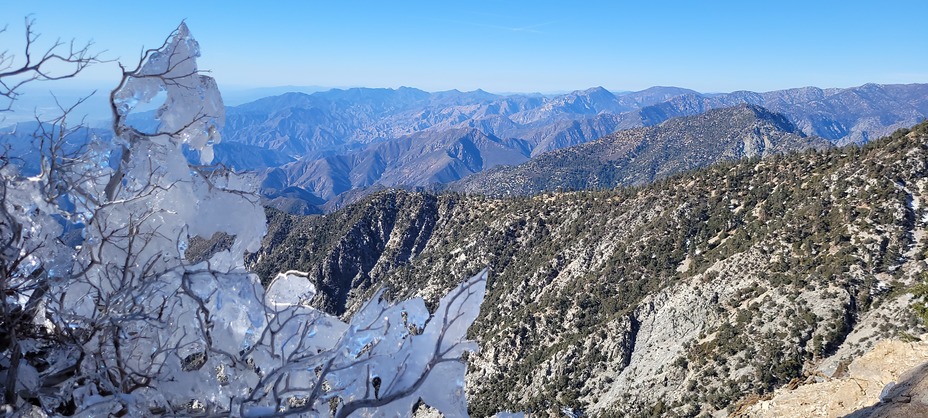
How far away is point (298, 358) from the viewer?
182 inches

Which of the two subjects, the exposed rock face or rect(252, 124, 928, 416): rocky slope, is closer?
the exposed rock face

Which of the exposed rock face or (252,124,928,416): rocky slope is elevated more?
the exposed rock face

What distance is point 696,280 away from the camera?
40.4m

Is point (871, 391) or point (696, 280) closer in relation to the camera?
point (871, 391)

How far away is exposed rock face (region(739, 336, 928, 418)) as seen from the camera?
29.4ft

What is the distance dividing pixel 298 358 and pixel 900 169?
47.1 meters

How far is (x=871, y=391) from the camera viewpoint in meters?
11.2

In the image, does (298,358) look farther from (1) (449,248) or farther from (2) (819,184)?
(1) (449,248)

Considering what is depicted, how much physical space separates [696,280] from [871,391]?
3085 centimetres

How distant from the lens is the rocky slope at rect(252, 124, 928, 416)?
96.8 feet

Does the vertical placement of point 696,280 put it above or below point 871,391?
below

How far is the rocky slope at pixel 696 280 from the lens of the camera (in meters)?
29.5

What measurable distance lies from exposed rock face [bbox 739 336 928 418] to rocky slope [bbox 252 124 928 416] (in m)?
7.92

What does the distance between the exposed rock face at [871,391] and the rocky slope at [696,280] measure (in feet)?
26.0
